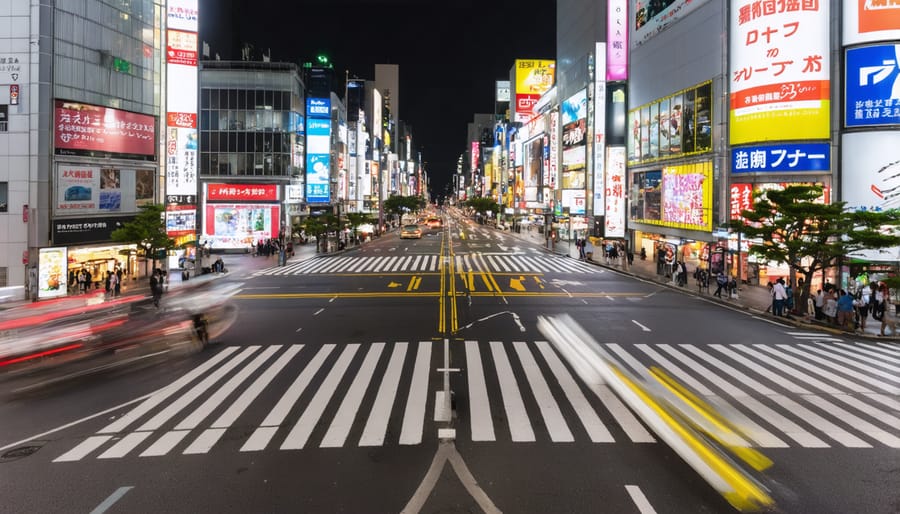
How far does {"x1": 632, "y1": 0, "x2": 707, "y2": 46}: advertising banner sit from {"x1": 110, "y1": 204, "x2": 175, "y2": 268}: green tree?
3986 cm

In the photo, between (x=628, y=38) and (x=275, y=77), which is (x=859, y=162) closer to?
(x=628, y=38)

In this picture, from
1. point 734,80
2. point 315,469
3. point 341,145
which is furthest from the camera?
point 341,145

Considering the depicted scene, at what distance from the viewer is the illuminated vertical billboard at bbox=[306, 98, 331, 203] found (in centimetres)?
7550

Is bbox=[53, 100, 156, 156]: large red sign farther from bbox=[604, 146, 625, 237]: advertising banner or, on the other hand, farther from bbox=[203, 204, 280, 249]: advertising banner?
bbox=[604, 146, 625, 237]: advertising banner

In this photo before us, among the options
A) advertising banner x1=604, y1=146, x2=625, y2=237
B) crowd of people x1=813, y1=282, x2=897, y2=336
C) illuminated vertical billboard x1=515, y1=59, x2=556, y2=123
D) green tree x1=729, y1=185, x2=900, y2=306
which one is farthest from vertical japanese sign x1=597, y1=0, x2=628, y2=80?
illuminated vertical billboard x1=515, y1=59, x2=556, y2=123

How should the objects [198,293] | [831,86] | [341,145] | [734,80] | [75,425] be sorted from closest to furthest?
[75,425] → [198,293] → [831,86] → [734,80] → [341,145]

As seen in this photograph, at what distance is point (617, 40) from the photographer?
59.1 meters

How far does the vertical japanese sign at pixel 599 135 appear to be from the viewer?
63031 millimetres

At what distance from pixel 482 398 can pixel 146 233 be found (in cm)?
2768

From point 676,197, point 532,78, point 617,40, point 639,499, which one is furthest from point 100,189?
point 532,78

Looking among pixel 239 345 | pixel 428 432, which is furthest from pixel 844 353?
pixel 239 345

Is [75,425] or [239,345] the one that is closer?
[75,425]

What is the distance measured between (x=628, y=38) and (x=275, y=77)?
3871 cm

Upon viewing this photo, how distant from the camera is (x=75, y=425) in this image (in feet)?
37.3
